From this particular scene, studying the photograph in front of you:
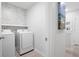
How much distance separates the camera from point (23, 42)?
2.34 metres

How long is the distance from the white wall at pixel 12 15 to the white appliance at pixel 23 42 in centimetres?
53

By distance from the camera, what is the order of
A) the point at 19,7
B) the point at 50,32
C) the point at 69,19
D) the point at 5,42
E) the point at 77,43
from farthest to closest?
the point at 69,19 → the point at 77,43 → the point at 19,7 → the point at 5,42 → the point at 50,32

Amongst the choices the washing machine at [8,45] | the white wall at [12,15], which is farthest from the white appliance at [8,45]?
the white wall at [12,15]

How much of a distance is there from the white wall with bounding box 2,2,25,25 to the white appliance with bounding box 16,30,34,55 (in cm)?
53

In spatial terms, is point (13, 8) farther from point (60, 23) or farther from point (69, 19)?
point (69, 19)

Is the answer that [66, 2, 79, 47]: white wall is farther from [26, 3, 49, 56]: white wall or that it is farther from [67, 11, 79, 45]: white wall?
[26, 3, 49, 56]: white wall

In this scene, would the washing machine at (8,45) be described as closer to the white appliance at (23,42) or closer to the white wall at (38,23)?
the white appliance at (23,42)

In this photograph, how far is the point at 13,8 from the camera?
2598 millimetres

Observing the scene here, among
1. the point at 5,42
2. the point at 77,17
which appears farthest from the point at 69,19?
the point at 5,42

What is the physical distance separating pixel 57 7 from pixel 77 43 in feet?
9.14

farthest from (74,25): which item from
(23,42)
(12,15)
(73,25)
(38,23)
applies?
(12,15)

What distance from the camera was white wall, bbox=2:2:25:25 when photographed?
236 cm

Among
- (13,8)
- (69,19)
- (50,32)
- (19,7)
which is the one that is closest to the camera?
(50,32)

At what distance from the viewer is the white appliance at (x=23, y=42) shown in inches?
90.2
